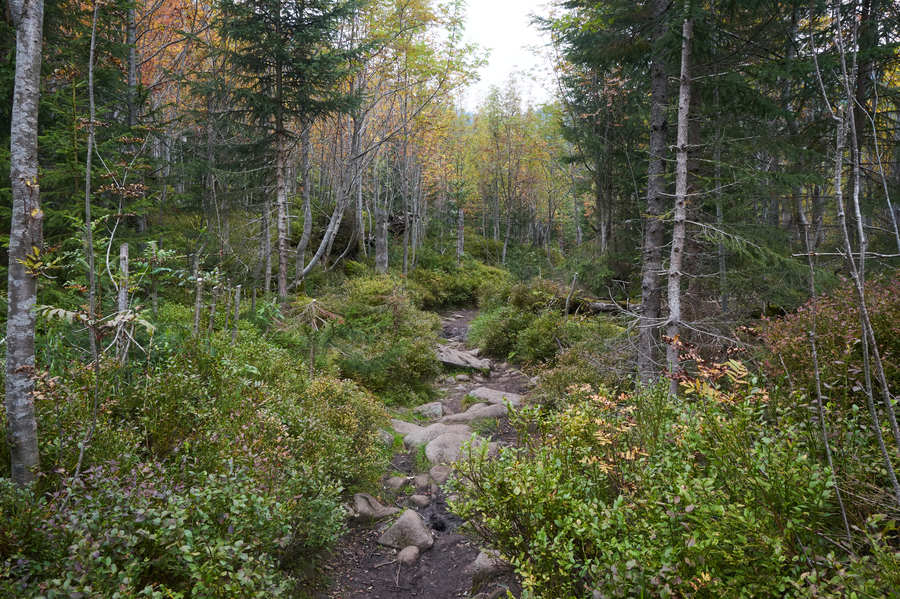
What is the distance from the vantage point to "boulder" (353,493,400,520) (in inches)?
188

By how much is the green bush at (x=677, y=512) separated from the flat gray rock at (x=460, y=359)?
6981 millimetres

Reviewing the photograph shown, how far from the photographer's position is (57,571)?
2297mm

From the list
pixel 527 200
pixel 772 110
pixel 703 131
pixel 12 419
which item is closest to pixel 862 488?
pixel 12 419

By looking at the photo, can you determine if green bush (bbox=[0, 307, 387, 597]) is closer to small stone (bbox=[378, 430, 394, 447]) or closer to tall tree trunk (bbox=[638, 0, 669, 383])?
small stone (bbox=[378, 430, 394, 447])

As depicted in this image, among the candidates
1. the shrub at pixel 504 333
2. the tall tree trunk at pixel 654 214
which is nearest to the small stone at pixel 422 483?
the tall tree trunk at pixel 654 214

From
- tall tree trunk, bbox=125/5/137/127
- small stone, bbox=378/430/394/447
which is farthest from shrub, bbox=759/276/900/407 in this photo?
tall tree trunk, bbox=125/5/137/127

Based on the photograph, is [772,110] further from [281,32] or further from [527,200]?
[527,200]

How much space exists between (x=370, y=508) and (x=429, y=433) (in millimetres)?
1986

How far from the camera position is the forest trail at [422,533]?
12.5 feet

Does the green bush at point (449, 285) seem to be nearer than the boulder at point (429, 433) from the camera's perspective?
No

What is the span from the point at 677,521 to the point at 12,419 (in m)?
3.87

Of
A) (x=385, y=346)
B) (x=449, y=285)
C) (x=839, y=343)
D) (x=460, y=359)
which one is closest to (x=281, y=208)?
(x=385, y=346)

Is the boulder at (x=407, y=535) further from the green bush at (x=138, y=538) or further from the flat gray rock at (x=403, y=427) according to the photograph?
the flat gray rock at (x=403, y=427)

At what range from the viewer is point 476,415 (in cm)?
760
